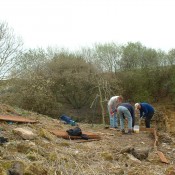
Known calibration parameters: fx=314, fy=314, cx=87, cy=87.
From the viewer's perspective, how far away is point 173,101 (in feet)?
96.1

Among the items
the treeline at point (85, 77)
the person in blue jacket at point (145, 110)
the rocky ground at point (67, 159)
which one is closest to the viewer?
the rocky ground at point (67, 159)

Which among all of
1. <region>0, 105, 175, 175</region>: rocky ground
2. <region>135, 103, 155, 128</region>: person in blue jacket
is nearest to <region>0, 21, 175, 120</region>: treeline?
<region>135, 103, 155, 128</region>: person in blue jacket

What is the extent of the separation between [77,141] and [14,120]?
1.83 m

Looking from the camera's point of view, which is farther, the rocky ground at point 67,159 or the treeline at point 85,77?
the treeline at point 85,77

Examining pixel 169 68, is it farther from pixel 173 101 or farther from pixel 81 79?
pixel 81 79

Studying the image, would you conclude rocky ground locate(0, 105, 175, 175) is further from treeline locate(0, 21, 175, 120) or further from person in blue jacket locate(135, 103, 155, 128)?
treeline locate(0, 21, 175, 120)

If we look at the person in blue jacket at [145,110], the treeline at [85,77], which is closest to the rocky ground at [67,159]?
the person in blue jacket at [145,110]

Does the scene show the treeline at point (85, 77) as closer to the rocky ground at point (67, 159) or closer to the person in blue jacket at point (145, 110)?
the person in blue jacket at point (145, 110)

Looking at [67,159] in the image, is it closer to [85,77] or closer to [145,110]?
[145,110]

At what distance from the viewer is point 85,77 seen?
23.9m

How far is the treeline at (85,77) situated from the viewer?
21.0 meters

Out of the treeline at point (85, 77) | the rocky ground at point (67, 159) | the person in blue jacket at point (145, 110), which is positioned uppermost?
the treeline at point (85, 77)

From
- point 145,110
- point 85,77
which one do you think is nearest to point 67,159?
point 145,110

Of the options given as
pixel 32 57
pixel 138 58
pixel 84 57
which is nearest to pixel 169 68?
pixel 138 58
